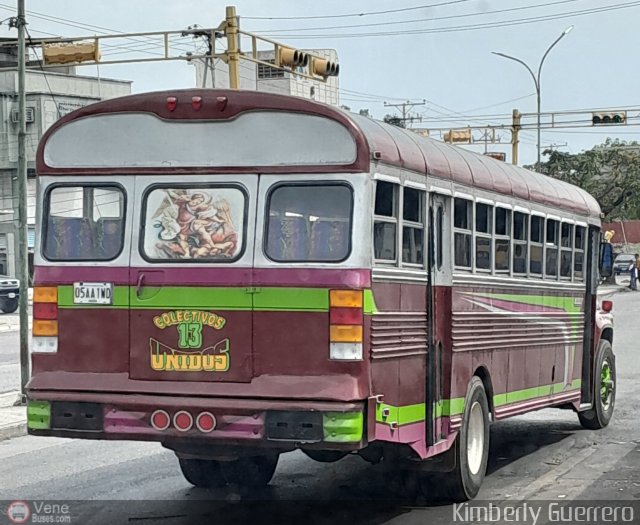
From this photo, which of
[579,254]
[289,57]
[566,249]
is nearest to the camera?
[566,249]

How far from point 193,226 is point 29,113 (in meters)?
50.1

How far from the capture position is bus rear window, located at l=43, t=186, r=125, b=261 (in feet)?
25.7

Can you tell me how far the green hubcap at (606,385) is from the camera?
13.0 m

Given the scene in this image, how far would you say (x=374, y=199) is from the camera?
7418 mm

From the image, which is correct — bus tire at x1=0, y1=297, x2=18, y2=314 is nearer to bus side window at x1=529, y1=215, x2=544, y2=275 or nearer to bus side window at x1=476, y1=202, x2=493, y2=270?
bus side window at x1=529, y1=215, x2=544, y2=275

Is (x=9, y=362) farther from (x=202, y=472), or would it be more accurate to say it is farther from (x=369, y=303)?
(x=369, y=303)

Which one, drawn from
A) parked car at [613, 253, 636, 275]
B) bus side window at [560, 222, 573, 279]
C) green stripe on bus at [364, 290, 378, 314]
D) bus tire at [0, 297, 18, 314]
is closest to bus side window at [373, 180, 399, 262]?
green stripe on bus at [364, 290, 378, 314]

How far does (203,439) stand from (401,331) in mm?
1511

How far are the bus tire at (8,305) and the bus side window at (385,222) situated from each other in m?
30.9

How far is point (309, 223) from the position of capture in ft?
24.3

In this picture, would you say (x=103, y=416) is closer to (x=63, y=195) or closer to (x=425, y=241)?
(x=63, y=195)

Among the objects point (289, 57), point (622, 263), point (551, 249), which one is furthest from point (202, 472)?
point (622, 263)

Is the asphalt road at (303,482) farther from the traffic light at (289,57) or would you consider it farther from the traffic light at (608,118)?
the traffic light at (608,118)

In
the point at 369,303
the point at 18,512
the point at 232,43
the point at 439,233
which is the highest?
the point at 232,43
